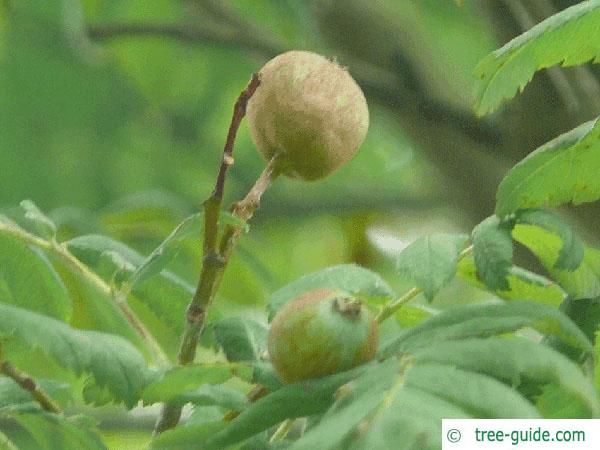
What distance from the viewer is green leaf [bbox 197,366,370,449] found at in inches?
28.0

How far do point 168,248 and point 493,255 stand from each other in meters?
0.21

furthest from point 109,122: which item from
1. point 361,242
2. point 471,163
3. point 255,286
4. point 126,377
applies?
point 126,377

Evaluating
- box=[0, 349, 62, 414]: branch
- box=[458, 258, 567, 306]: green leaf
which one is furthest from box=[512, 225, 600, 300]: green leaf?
box=[0, 349, 62, 414]: branch

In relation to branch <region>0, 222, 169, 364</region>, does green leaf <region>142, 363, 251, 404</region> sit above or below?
below

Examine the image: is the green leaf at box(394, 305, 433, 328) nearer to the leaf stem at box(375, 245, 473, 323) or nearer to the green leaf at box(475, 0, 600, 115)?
the leaf stem at box(375, 245, 473, 323)

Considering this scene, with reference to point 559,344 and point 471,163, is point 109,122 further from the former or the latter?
point 559,344

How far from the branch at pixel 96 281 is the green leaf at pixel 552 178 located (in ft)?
0.86

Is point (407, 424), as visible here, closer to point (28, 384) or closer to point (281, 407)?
point (281, 407)

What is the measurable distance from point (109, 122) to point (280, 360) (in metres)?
1.86

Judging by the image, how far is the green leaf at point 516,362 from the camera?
657 mm

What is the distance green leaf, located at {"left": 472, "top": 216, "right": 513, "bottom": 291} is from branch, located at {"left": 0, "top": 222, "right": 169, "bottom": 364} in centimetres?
23

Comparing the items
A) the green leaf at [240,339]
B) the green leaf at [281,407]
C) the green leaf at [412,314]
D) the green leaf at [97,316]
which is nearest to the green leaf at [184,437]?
the green leaf at [281,407]

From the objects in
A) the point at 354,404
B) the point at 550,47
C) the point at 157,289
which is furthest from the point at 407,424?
the point at 157,289

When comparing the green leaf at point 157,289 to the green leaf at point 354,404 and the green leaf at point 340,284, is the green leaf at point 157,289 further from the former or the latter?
the green leaf at point 354,404
